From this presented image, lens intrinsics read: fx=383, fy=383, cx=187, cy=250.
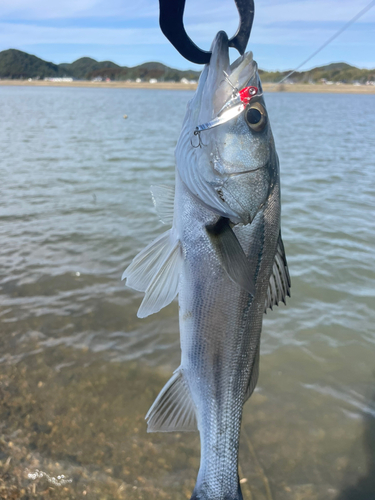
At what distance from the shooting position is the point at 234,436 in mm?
2006

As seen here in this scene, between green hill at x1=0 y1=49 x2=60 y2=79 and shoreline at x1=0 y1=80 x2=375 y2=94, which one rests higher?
green hill at x1=0 y1=49 x2=60 y2=79

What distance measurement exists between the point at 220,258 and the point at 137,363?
3.45 meters

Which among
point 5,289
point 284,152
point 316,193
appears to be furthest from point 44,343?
point 284,152

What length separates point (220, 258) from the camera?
1.86m

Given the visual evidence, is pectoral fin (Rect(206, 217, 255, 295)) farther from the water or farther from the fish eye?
the water

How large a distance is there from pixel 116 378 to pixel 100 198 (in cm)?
734

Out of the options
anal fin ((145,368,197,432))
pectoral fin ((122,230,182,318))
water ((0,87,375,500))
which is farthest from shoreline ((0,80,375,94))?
anal fin ((145,368,197,432))

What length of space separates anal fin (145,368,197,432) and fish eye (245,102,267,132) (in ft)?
4.33

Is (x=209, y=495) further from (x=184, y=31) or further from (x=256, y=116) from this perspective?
A: (x=184, y=31)

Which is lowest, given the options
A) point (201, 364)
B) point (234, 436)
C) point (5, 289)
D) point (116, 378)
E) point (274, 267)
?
point (116, 378)

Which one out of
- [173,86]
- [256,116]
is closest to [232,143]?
[256,116]

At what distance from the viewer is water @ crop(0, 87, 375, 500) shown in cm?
350

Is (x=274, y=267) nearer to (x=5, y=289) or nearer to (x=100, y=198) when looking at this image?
(x=5, y=289)

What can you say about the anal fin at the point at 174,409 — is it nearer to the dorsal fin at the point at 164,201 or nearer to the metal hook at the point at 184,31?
the dorsal fin at the point at 164,201
